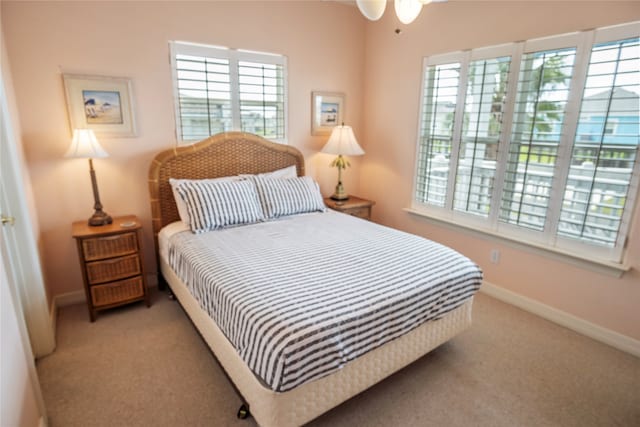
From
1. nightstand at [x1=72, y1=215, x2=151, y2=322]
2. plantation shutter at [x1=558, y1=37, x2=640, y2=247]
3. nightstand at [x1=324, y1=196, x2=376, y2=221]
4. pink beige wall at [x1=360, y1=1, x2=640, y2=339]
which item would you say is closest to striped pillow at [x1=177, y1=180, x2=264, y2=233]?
nightstand at [x1=72, y1=215, x2=151, y2=322]

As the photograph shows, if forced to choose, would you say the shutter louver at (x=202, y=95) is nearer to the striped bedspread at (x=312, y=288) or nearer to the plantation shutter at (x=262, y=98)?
the plantation shutter at (x=262, y=98)

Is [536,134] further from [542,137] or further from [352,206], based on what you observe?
[352,206]

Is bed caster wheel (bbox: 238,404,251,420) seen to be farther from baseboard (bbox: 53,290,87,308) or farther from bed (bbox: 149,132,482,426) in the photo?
baseboard (bbox: 53,290,87,308)

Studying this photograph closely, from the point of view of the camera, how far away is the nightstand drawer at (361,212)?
3.70 meters

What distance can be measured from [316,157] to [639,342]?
3071 millimetres

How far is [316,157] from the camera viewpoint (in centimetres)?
387

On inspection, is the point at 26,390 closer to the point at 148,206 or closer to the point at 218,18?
the point at 148,206

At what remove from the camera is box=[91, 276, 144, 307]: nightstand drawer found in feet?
8.33

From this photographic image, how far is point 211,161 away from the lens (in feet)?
10.3

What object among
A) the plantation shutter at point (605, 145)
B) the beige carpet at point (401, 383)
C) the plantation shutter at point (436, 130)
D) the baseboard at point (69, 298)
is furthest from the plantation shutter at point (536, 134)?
the baseboard at point (69, 298)

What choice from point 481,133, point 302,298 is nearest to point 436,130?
point 481,133

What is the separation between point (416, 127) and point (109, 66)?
2.76 meters

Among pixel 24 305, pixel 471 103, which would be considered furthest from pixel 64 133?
pixel 471 103

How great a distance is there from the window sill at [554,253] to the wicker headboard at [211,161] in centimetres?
169
